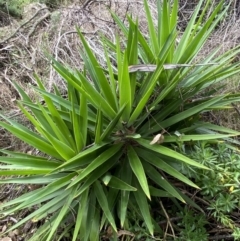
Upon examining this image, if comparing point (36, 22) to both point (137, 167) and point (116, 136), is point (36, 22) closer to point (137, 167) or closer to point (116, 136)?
point (116, 136)

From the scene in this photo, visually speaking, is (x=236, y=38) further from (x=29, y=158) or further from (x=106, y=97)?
(x=29, y=158)

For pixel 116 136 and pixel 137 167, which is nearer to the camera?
pixel 137 167

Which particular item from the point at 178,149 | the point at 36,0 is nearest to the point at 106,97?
the point at 178,149

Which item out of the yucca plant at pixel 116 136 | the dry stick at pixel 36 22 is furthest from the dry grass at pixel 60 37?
the yucca plant at pixel 116 136

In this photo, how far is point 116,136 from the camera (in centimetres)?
258

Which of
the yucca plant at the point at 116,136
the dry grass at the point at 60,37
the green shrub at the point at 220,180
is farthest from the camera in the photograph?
the dry grass at the point at 60,37

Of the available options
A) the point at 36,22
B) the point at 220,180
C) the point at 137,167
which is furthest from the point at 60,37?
the point at 220,180

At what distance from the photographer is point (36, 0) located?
20.5ft

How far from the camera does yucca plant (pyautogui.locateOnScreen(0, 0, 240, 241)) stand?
244 centimetres

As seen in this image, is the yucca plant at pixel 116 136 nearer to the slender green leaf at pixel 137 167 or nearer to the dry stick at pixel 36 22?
the slender green leaf at pixel 137 167

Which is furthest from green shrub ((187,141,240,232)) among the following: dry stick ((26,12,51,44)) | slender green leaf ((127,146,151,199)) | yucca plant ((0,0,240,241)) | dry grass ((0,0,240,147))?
dry stick ((26,12,51,44))

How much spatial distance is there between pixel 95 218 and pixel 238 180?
3.41 ft

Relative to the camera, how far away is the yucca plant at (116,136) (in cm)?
244

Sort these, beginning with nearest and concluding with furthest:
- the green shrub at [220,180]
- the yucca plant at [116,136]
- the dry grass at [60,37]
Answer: the green shrub at [220,180] → the yucca plant at [116,136] → the dry grass at [60,37]
